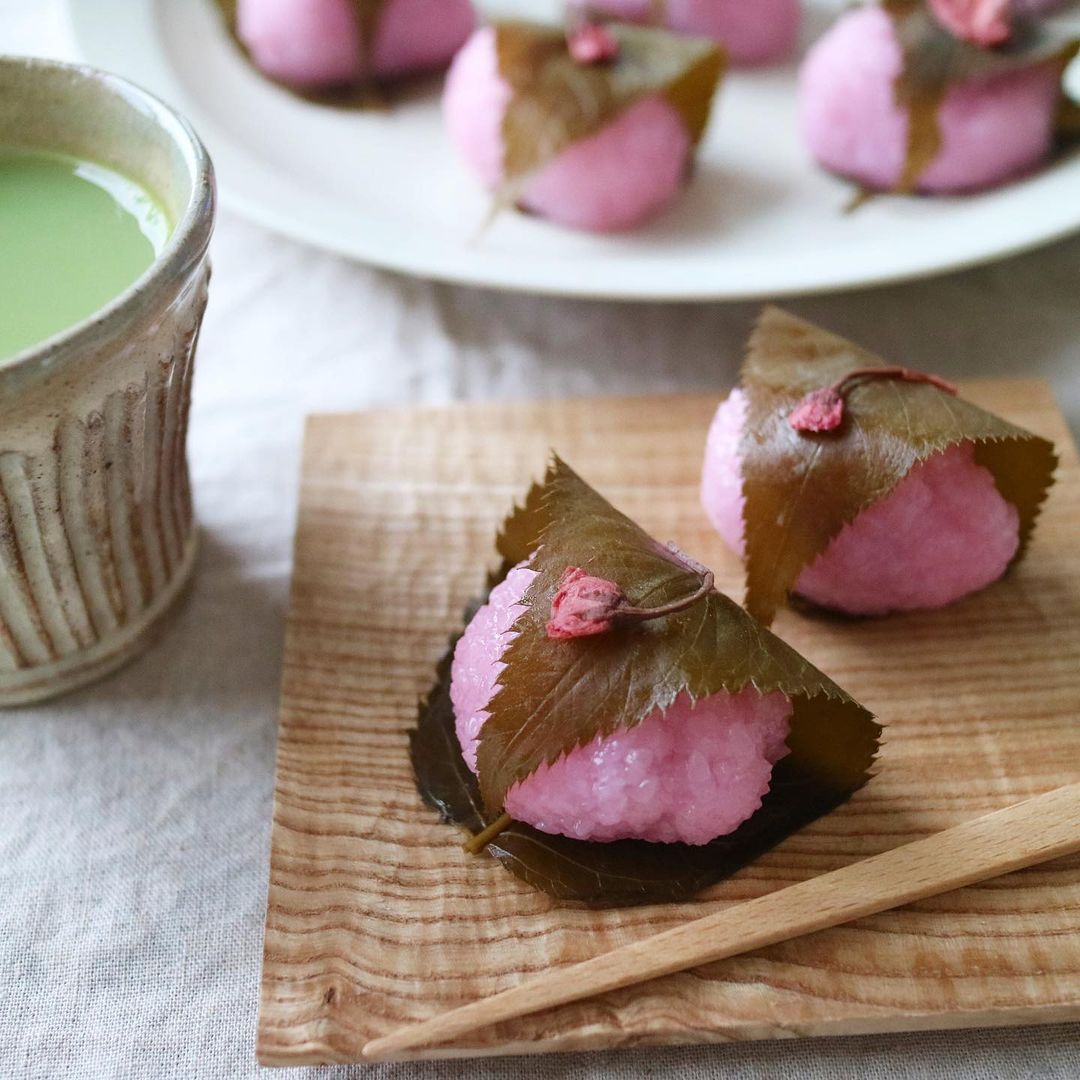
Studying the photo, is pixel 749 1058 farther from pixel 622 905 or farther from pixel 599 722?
pixel 599 722

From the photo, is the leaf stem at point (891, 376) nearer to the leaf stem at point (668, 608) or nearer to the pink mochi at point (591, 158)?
the leaf stem at point (668, 608)

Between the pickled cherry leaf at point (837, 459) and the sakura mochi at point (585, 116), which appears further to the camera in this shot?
the sakura mochi at point (585, 116)

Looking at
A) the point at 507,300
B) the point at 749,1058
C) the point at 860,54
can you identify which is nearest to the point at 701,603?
the point at 749,1058

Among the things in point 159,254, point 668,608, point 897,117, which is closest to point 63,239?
point 159,254

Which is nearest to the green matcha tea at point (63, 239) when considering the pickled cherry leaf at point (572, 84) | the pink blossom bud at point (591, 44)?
the pickled cherry leaf at point (572, 84)

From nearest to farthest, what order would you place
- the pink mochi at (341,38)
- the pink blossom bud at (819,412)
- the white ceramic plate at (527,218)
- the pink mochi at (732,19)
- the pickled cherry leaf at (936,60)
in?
the pink blossom bud at (819,412)
the white ceramic plate at (527,218)
the pickled cherry leaf at (936,60)
the pink mochi at (341,38)
the pink mochi at (732,19)

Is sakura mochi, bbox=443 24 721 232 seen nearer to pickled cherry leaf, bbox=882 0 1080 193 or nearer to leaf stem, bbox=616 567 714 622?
pickled cherry leaf, bbox=882 0 1080 193
